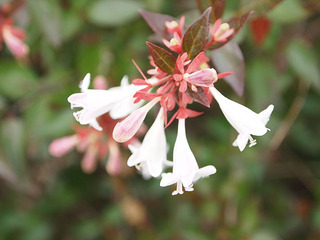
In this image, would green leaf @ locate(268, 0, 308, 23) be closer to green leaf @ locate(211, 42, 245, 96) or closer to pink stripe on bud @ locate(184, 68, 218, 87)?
green leaf @ locate(211, 42, 245, 96)

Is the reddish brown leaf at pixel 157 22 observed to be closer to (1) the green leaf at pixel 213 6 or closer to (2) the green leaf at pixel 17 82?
(1) the green leaf at pixel 213 6

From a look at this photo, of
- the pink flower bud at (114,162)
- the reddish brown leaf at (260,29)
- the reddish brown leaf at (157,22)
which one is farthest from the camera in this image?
the reddish brown leaf at (260,29)

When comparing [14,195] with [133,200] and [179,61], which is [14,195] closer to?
[133,200]

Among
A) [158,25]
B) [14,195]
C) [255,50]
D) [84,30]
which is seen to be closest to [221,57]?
[158,25]

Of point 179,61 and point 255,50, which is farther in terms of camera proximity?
point 255,50

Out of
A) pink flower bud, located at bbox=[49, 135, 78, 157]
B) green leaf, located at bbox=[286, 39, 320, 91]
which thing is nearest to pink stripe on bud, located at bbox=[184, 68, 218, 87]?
→ pink flower bud, located at bbox=[49, 135, 78, 157]

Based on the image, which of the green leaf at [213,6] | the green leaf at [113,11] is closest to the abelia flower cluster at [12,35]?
the green leaf at [113,11]
